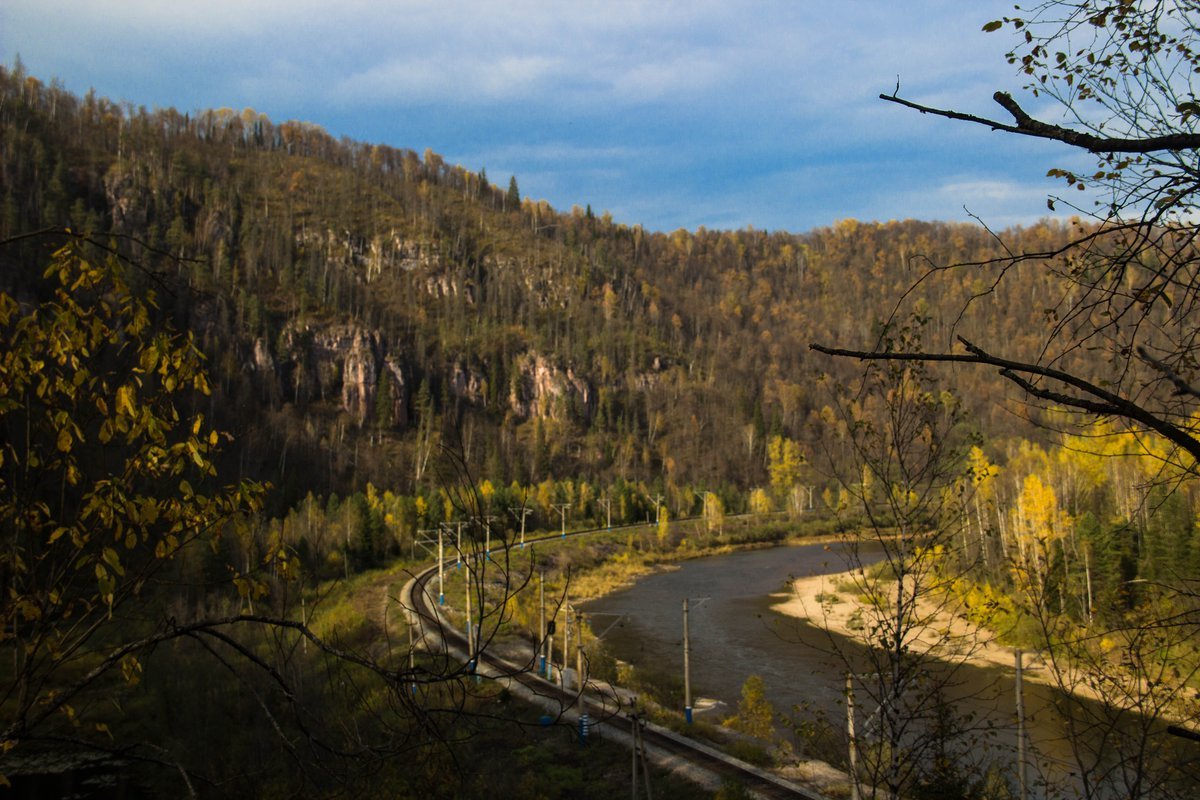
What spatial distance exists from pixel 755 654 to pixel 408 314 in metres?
105

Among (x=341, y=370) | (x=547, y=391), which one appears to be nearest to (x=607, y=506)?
(x=341, y=370)

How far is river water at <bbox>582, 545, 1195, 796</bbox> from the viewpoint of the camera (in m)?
18.8

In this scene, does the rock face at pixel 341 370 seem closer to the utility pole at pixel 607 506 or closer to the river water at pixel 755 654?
the utility pole at pixel 607 506

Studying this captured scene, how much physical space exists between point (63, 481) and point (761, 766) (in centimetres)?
1676

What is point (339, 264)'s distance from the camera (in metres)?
128

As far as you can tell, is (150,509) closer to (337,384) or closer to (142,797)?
(142,797)

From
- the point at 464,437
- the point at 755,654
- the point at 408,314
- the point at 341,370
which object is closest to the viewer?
the point at 755,654

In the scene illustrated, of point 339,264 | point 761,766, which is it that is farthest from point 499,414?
point 761,766

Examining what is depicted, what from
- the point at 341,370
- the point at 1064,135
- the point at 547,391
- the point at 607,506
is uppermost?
the point at 1064,135

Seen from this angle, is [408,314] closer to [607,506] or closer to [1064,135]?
[607,506]

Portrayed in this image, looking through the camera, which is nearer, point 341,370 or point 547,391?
point 341,370

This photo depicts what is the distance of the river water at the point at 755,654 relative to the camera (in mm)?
18781

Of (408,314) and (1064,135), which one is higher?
(408,314)

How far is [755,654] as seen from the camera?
28.8 meters
